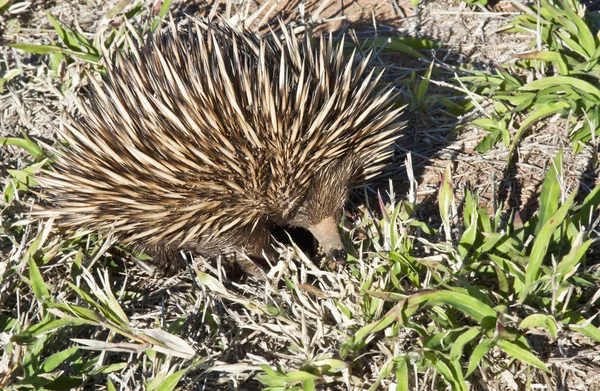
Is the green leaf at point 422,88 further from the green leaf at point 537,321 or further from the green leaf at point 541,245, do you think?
the green leaf at point 537,321

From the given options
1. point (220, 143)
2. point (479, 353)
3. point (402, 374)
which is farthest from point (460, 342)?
point (220, 143)

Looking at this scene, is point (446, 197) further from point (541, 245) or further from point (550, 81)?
point (550, 81)

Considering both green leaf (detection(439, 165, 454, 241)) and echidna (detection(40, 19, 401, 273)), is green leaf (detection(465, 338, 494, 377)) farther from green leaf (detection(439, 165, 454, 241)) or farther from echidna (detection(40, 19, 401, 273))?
echidna (detection(40, 19, 401, 273))

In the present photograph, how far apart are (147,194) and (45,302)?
0.52m

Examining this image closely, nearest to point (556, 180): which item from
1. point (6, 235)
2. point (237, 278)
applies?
point (237, 278)

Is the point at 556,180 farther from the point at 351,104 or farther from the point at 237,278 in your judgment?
the point at 237,278

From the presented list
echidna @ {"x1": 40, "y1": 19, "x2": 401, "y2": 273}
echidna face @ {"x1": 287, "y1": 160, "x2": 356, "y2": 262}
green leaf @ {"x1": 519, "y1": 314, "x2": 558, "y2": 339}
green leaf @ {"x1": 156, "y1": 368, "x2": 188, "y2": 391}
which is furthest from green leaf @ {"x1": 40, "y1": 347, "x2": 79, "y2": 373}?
green leaf @ {"x1": 519, "y1": 314, "x2": 558, "y2": 339}

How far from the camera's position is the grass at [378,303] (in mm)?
2279

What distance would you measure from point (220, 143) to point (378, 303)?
2.54 ft

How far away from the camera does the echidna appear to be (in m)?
2.60

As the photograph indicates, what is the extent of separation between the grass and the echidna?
0.62ft

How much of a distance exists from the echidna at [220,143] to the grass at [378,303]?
0.62 feet

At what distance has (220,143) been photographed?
260 cm

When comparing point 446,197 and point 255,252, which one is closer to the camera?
point 446,197
